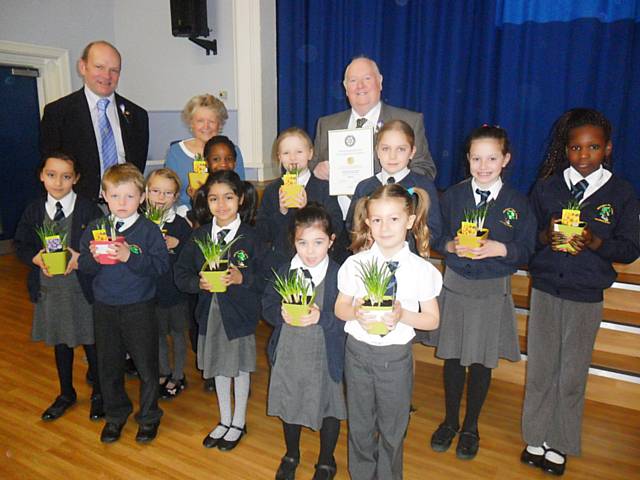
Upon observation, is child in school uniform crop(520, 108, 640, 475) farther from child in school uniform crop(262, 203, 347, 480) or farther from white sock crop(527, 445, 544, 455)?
child in school uniform crop(262, 203, 347, 480)

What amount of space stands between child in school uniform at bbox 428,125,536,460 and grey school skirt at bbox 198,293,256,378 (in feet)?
2.97

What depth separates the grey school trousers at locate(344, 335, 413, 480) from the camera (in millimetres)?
1763

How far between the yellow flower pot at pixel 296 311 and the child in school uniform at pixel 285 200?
1.67 feet

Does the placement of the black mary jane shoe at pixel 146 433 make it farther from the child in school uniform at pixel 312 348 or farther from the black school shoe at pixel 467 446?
the black school shoe at pixel 467 446

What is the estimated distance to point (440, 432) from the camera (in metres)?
2.43

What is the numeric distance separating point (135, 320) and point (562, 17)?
4.41m

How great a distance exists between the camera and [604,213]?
1955mm

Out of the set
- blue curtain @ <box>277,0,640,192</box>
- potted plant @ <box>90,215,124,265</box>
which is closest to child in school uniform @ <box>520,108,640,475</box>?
potted plant @ <box>90,215,124,265</box>

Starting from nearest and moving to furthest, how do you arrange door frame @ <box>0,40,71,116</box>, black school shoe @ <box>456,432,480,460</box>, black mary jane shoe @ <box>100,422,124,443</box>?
1. black school shoe @ <box>456,432,480,460</box>
2. black mary jane shoe @ <box>100,422,124,443</box>
3. door frame @ <box>0,40,71,116</box>

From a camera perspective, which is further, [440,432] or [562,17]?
[562,17]

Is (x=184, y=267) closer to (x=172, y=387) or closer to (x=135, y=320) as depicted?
(x=135, y=320)

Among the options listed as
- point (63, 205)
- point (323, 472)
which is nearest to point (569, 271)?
point (323, 472)

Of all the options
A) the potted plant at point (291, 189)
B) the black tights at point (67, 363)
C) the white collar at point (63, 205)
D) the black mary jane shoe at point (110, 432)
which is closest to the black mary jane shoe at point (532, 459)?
the potted plant at point (291, 189)

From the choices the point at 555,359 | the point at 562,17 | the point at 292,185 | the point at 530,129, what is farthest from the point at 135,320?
the point at 562,17
